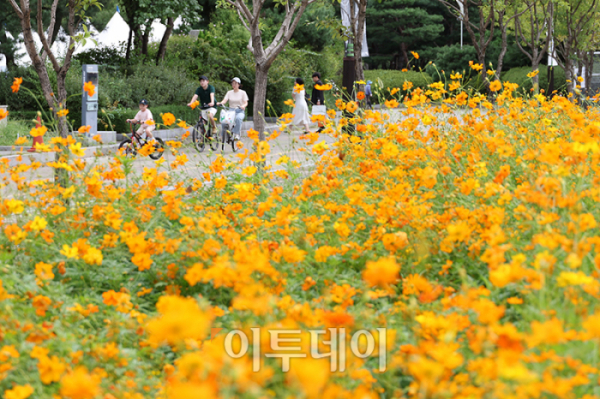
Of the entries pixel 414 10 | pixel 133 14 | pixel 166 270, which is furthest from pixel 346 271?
pixel 414 10

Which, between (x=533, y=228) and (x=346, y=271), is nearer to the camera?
(x=533, y=228)

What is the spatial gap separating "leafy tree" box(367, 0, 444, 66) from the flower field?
4157 centimetres

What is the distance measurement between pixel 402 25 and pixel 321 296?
Result: 148 feet

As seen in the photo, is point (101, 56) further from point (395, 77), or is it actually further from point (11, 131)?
point (395, 77)

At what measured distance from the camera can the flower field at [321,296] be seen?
5.98ft

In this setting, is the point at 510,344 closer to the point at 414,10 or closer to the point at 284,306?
the point at 284,306

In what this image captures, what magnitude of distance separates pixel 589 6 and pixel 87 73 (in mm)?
14850

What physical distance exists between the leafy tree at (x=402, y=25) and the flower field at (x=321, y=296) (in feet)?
136

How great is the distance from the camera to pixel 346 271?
3.56m

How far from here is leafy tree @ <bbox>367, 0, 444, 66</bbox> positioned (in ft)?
147

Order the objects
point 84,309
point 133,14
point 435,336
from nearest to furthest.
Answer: point 435,336, point 84,309, point 133,14

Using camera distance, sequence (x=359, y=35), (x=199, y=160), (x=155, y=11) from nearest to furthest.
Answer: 1. (x=199, y=160)
2. (x=359, y=35)
3. (x=155, y=11)

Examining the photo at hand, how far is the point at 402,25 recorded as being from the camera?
46.2 metres

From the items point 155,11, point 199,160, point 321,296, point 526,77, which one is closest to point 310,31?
point 526,77
